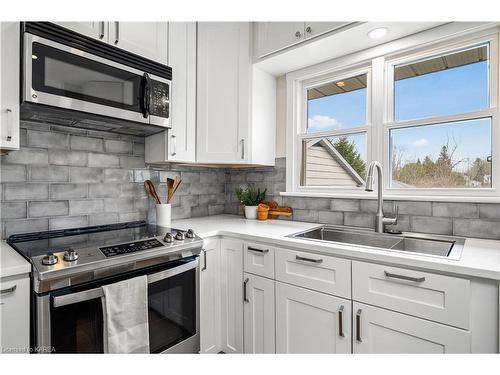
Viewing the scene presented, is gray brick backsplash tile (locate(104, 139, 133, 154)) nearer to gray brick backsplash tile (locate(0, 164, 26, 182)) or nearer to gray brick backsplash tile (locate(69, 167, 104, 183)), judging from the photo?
gray brick backsplash tile (locate(69, 167, 104, 183))

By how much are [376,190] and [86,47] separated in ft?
6.41

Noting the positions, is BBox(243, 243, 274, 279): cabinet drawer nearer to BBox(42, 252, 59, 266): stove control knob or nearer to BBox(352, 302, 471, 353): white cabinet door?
BBox(352, 302, 471, 353): white cabinet door

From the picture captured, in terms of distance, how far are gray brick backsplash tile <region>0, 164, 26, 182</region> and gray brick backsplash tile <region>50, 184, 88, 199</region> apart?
6.1 inches

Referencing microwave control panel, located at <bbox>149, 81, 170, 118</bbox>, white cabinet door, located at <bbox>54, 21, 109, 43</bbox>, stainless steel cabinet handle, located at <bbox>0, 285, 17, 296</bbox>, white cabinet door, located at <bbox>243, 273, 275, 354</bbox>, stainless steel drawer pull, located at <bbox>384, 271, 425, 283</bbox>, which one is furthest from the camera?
microwave control panel, located at <bbox>149, 81, 170, 118</bbox>

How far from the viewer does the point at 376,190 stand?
1966mm

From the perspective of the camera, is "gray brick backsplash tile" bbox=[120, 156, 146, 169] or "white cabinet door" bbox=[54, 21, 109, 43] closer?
"white cabinet door" bbox=[54, 21, 109, 43]

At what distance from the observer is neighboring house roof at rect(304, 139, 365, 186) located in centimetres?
218

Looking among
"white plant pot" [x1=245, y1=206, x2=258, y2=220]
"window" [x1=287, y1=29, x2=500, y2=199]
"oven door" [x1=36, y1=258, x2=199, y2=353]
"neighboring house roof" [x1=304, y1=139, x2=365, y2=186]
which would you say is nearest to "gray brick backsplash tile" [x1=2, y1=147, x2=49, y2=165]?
"oven door" [x1=36, y1=258, x2=199, y2=353]

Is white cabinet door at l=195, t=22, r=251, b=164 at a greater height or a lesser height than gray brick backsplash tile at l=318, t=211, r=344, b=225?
greater

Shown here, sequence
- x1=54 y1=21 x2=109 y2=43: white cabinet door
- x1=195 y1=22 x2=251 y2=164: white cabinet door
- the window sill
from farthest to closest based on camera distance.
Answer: x1=195 y1=22 x2=251 y2=164: white cabinet door
the window sill
x1=54 y1=21 x2=109 y2=43: white cabinet door

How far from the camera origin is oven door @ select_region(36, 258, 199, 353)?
3.76 ft

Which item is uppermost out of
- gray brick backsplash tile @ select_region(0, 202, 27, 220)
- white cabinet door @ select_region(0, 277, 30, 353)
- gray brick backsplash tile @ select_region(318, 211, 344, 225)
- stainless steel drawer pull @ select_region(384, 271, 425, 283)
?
gray brick backsplash tile @ select_region(0, 202, 27, 220)

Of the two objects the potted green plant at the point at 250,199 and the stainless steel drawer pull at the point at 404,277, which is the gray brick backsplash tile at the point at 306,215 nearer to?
the potted green plant at the point at 250,199

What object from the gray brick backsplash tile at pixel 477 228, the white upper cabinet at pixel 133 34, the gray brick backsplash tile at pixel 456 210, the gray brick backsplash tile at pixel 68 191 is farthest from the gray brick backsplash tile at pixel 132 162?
the gray brick backsplash tile at pixel 477 228
